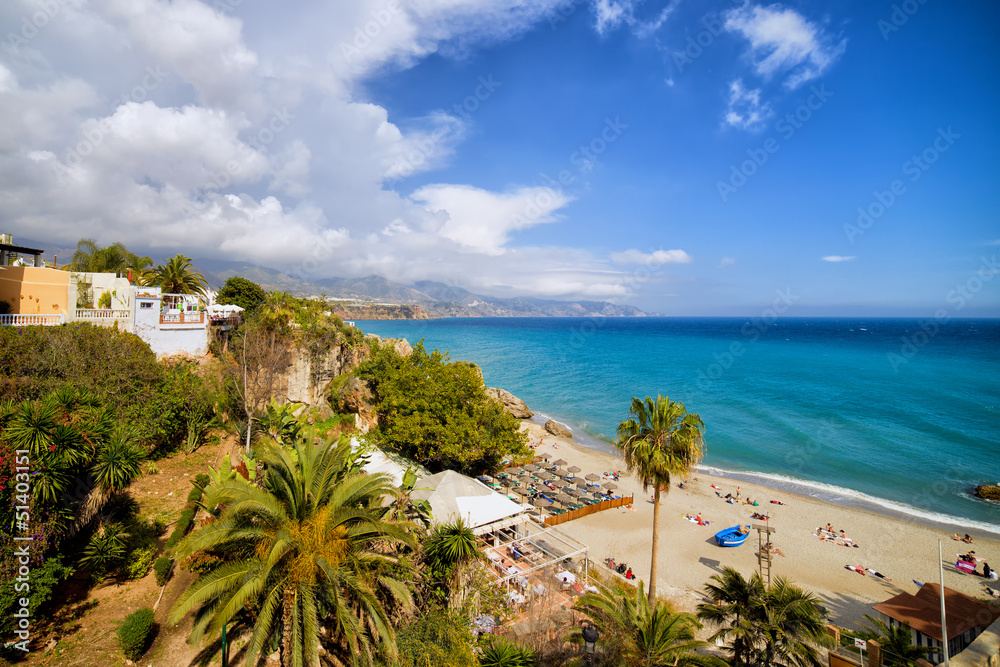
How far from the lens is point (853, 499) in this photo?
25938 mm

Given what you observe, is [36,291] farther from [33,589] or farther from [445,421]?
[445,421]

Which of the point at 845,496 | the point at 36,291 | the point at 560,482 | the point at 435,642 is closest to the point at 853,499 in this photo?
the point at 845,496

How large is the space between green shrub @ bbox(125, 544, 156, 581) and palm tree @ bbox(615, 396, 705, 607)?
13276mm

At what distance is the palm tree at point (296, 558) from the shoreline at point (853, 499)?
28904 millimetres

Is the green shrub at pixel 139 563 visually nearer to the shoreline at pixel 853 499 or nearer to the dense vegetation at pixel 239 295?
the dense vegetation at pixel 239 295

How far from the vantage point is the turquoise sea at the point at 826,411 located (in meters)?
A: 27.7

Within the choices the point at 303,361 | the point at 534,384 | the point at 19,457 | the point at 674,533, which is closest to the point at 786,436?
the point at 674,533

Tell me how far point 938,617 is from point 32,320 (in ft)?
103

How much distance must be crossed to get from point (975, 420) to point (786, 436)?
20116mm

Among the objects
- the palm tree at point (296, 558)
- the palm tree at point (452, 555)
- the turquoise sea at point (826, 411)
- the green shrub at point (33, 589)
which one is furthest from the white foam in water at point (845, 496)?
the green shrub at point (33, 589)

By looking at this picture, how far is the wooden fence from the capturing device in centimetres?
2020

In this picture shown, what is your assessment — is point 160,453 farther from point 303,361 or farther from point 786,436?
point 786,436

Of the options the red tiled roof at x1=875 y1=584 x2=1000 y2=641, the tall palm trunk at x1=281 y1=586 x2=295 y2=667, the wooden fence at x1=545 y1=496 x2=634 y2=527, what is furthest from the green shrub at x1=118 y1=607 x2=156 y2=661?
the red tiled roof at x1=875 y1=584 x2=1000 y2=641

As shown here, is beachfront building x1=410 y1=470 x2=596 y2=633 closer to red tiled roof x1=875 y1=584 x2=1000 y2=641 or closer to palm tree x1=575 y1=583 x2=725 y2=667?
palm tree x1=575 y1=583 x2=725 y2=667
